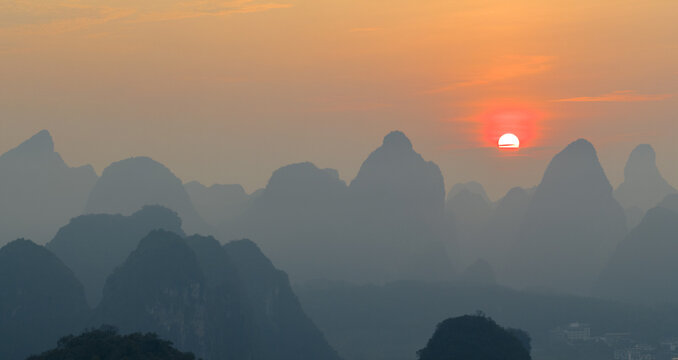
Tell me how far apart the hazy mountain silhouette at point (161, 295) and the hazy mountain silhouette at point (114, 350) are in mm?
57653

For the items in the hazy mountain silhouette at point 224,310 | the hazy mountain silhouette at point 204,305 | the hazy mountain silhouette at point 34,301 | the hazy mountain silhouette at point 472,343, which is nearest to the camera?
the hazy mountain silhouette at point 472,343

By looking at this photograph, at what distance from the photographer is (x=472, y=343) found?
84.2 m

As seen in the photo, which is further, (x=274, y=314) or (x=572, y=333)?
(x=572, y=333)

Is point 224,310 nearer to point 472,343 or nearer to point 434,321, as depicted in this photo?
point 472,343

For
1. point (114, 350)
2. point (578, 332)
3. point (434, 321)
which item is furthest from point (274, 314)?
point (114, 350)

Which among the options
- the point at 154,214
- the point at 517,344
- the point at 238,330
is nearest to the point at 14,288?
the point at 238,330

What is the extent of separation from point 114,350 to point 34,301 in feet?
232

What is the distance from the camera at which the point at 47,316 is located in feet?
402

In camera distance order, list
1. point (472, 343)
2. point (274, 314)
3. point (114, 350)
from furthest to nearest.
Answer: point (274, 314) → point (472, 343) → point (114, 350)

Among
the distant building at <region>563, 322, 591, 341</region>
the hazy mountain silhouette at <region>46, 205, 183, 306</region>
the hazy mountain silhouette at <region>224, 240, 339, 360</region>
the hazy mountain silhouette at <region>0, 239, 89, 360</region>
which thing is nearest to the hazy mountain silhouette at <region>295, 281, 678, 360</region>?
the distant building at <region>563, 322, 591, 341</region>

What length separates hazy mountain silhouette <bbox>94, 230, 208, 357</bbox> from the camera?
117 m

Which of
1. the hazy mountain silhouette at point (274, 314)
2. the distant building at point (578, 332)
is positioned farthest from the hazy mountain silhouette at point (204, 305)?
the distant building at point (578, 332)

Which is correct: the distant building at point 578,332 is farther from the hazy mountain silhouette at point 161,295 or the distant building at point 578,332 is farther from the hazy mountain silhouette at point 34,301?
the hazy mountain silhouette at point 34,301

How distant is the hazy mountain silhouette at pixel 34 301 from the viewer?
119 m
